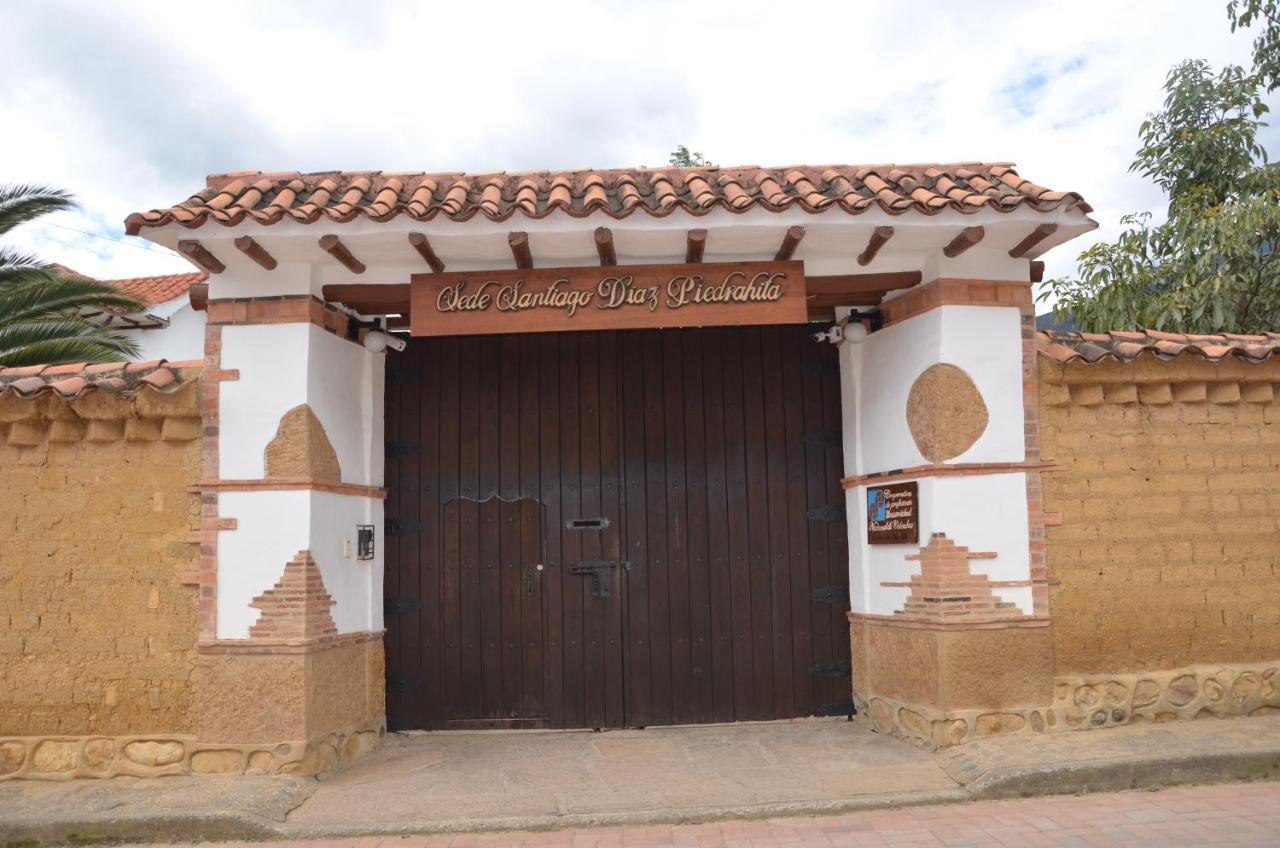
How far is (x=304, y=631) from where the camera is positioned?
541 cm

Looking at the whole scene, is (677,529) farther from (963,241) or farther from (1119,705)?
(1119,705)

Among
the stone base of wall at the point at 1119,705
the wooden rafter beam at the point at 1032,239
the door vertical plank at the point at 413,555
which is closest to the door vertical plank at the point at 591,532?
the door vertical plank at the point at 413,555

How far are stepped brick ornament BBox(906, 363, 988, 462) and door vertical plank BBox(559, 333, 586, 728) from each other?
236 cm

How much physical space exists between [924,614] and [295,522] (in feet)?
12.1

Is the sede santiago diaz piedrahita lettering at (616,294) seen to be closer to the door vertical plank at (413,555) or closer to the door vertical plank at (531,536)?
the door vertical plank at (531,536)

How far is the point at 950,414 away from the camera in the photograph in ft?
18.7

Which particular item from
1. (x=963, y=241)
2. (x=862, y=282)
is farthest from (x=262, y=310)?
(x=963, y=241)

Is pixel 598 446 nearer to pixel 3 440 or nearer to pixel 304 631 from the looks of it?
pixel 304 631

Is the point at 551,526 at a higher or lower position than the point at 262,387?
lower

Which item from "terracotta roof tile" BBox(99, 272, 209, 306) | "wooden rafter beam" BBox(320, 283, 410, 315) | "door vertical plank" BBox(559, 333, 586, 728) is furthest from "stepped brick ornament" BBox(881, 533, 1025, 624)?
"terracotta roof tile" BBox(99, 272, 209, 306)

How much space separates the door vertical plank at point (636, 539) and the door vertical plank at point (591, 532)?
178 millimetres

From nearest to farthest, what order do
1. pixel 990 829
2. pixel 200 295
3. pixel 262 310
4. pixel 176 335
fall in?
pixel 990 829, pixel 262 310, pixel 200 295, pixel 176 335

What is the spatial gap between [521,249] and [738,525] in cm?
251

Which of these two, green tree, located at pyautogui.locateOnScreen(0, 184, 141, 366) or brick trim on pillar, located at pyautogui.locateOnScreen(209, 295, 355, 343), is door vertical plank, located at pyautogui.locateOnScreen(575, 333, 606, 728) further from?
green tree, located at pyautogui.locateOnScreen(0, 184, 141, 366)
